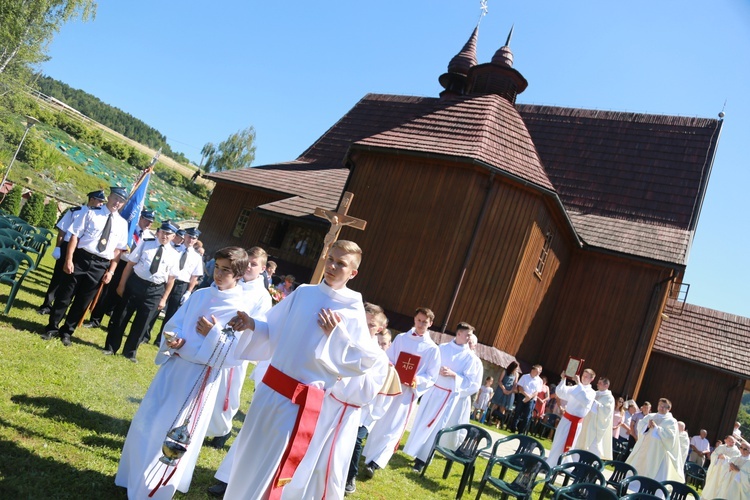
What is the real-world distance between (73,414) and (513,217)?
47.1 ft

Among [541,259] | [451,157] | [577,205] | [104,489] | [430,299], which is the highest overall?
[577,205]

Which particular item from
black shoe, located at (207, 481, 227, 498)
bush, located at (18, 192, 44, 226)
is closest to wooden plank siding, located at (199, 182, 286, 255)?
bush, located at (18, 192, 44, 226)

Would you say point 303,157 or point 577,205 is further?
point 303,157

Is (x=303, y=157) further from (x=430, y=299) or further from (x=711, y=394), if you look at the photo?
(x=711, y=394)

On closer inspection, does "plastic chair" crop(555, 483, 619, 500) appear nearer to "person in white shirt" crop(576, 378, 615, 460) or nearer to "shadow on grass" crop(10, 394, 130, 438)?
"shadow on grass" crop(10, 394, 130, 438)

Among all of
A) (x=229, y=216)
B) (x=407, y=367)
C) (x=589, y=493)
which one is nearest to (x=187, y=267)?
(x=407, y=367)

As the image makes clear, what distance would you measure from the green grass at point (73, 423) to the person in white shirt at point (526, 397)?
8076 mm

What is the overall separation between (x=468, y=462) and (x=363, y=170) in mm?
13282

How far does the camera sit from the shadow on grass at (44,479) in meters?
4.10

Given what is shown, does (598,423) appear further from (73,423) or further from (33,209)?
(33,209)

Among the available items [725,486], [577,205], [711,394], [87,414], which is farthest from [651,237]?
[87,414]

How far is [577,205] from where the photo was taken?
78.7 ft

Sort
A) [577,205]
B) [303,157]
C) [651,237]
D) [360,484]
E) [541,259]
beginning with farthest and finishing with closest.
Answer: [303,157], [577,205], [651,237], [541,259], [360,484]

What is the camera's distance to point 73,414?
5781mm
